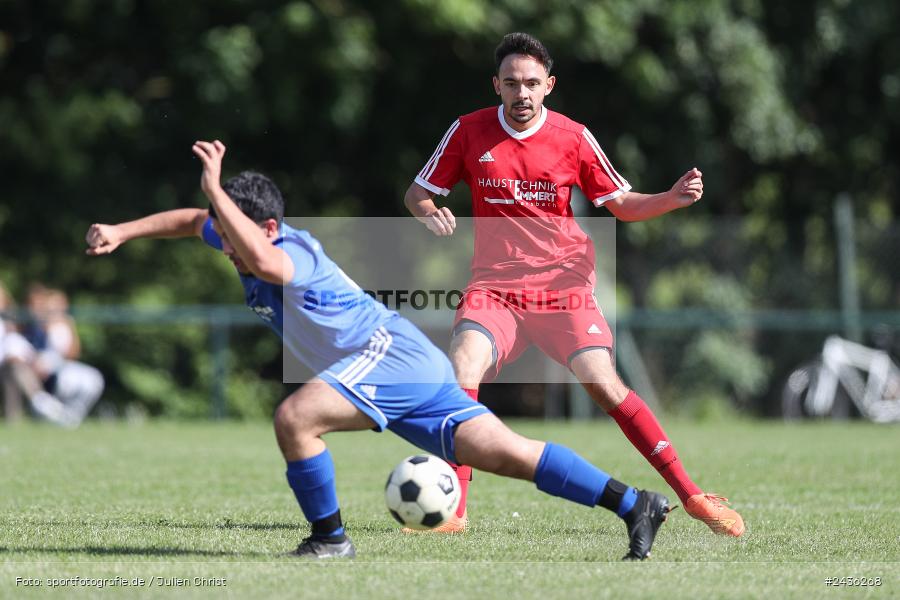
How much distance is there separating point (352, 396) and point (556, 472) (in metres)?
0.90

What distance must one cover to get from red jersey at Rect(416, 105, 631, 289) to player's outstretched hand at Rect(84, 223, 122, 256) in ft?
6.70

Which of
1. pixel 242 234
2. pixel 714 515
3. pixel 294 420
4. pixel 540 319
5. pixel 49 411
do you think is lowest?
pixel 49 411

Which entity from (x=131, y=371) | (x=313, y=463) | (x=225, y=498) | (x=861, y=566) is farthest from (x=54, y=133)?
(x=861, y=566)

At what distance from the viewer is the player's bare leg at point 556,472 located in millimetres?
5273

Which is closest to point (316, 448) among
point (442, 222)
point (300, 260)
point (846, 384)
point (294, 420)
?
point (294, 420)

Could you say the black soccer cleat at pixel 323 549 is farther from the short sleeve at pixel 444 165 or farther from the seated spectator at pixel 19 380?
the seated spectator at pixel 19 380

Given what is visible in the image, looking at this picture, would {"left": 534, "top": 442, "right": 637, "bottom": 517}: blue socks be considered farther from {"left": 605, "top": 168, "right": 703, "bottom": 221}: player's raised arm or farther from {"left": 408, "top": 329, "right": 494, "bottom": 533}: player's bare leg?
{"left": 605, "top": 168, "right": 703, "bottom": 221}: player's raised arm

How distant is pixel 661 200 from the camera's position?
6625mm

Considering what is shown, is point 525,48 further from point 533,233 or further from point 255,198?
point 255,198

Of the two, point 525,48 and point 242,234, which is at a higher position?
point 525,48

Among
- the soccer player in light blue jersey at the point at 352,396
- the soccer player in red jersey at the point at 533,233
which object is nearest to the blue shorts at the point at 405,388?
the soccer player in light blue jersey at the point at 352,396

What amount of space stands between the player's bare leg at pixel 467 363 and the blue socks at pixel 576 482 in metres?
1.09

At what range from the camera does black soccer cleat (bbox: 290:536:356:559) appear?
17.8ft

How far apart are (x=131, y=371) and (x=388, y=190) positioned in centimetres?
461
